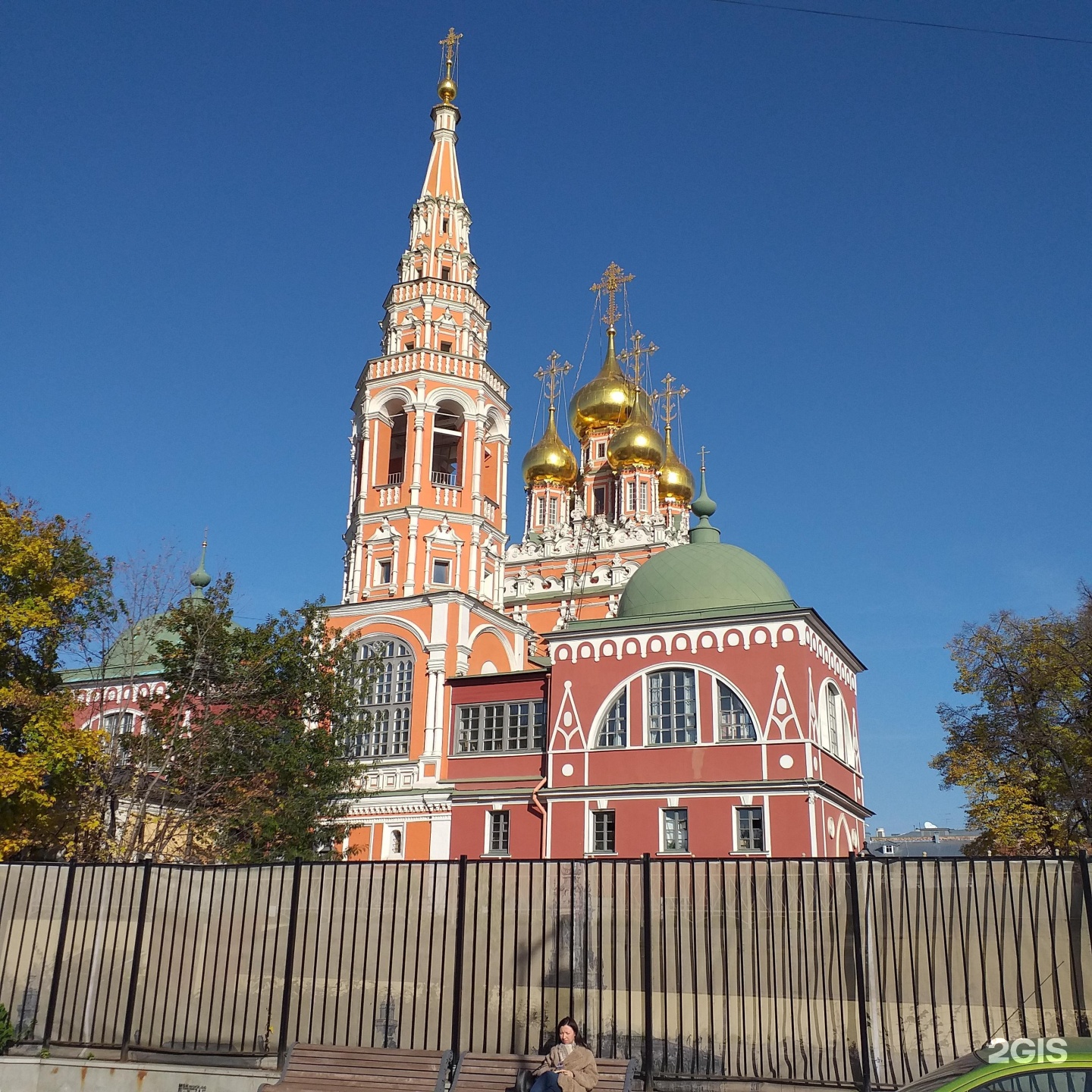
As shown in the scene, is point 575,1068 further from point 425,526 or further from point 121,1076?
point 425,526

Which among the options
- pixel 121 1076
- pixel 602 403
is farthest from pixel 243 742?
pixel 602 403

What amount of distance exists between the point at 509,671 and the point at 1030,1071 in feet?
88.2

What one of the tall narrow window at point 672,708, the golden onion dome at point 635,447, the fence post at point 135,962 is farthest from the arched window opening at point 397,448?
the fence post at point 135,962

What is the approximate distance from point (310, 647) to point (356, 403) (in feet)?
37.4

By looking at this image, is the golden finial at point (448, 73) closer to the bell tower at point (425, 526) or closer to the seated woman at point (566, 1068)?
the bell tower at point (425, 526)

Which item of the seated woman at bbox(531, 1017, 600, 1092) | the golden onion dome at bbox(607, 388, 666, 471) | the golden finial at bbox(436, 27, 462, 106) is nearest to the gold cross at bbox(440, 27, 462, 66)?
the golden finial at bbox(436, 27, 462, 106)

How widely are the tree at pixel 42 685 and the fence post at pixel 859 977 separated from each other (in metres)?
14.7

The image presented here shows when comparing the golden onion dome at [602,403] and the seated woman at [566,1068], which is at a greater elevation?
the golden onion dome at [602,403]

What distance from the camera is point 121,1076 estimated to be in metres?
12.0

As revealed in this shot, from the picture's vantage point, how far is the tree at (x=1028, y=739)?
2989 centimetres

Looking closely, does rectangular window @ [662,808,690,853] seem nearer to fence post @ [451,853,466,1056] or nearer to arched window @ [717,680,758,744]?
arched window @ [717,680,758,744]

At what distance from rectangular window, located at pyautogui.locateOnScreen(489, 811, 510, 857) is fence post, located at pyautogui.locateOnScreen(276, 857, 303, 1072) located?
1618 cm

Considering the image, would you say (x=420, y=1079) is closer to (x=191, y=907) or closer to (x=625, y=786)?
(x=191, y=907)

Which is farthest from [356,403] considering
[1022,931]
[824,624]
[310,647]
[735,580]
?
[1022,931]
